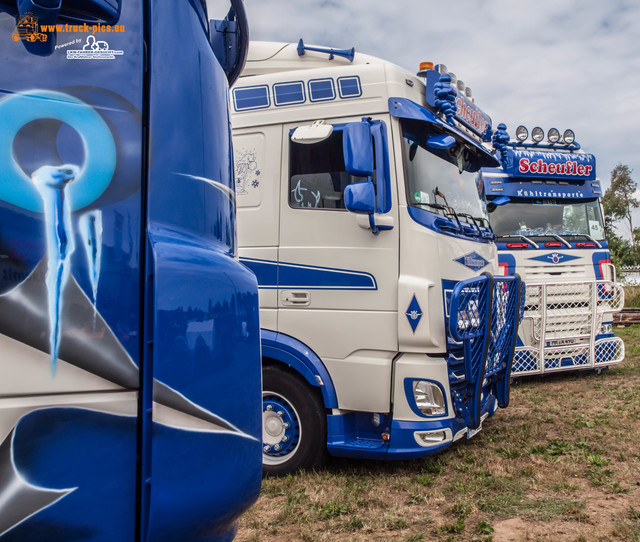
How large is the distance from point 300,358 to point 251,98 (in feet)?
7.16

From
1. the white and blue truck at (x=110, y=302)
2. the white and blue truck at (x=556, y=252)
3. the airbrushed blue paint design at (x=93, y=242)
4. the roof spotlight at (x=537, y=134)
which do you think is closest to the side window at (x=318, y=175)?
the white and blue truck at (x=110, y=302)

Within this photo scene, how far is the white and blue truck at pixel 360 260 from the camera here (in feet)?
14.2

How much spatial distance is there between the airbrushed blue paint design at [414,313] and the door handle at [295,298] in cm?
79

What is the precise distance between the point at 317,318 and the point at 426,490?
4.87ft

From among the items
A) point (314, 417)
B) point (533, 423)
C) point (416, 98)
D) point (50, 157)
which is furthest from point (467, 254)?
point (50, 157)

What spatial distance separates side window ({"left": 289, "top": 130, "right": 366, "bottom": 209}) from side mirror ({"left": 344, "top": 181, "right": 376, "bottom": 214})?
30cm

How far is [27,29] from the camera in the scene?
1.72 metres

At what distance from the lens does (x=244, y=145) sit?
192 inches

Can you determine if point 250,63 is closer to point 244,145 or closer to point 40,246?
point 244,145

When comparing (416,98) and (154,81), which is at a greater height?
(416,98)

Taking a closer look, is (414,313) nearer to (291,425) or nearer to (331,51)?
(291,425)

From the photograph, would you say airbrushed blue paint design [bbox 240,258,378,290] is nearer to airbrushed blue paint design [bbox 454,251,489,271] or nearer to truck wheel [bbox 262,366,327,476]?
truck wheel [bbox 262,366,327,476]

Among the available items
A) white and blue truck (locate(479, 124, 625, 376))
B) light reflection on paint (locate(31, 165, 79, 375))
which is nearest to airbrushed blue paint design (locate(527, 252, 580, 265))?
white and blue truck (locate(479, 124, 625, 376))

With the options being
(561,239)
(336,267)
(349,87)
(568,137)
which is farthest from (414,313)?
(568,137)
